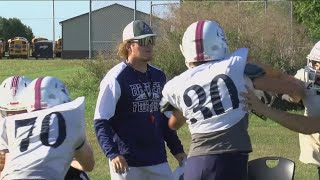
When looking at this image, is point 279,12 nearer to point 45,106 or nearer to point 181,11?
point 181,11

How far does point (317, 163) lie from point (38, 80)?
242cm

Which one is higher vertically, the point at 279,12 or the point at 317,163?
the point at 279,12

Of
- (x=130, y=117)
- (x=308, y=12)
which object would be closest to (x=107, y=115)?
(x=130, y=117)

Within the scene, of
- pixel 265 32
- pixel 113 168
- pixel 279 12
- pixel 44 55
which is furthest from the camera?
pixel 44 55

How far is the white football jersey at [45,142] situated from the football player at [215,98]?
0.72 meters

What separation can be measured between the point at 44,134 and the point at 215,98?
1030 millimetres

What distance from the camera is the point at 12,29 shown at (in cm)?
7619

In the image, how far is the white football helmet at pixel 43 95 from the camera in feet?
13.4

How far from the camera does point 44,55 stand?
185 feet

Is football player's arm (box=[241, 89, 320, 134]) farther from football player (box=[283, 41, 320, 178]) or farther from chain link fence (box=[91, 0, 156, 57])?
chain link fence (box=[91, 0, 156, 57])

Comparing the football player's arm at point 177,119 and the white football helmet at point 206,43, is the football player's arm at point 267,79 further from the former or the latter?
the football player's arm at point 177,119

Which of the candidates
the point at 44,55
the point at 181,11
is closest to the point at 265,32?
the point at 181,11

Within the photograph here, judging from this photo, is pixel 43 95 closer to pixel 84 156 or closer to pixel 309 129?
pixel 84 156

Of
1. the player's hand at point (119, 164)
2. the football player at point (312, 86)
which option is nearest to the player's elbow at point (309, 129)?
the football player at point (312, 86)
